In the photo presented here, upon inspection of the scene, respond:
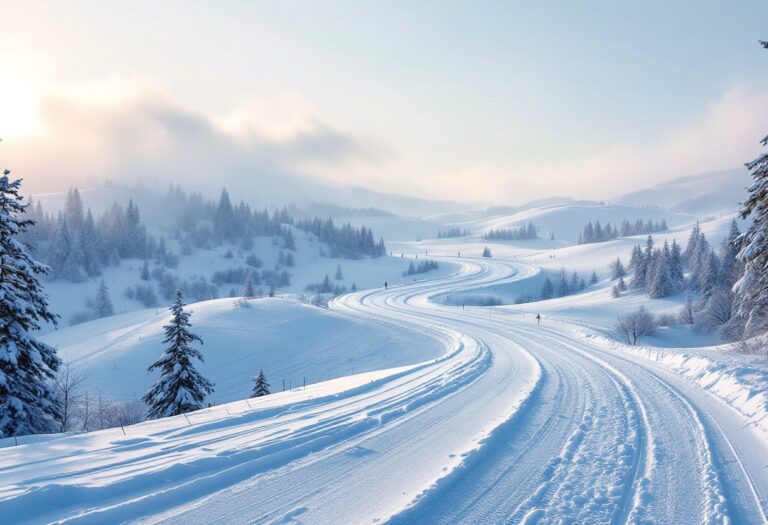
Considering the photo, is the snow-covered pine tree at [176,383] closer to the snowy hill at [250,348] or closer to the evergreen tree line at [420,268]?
the snowy hill at [250,348]

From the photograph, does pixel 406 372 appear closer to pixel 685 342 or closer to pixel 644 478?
pixel 644 478

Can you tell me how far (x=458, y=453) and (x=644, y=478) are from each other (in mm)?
2900

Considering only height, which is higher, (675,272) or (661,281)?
(675,272)

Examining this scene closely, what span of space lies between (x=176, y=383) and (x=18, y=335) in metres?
6.98

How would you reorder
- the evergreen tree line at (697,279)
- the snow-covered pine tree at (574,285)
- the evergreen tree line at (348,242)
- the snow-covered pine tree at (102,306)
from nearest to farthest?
1. the evergreen tree line at (697,279)
2. the snow-covered pine tree at (102,306)
3. the snow-covered pine tree at (574,285)
4. the evergreen tree line at (348,242)

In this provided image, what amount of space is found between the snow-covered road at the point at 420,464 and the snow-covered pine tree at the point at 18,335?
5994mm

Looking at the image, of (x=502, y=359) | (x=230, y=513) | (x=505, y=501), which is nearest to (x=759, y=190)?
(x=502, y=359)

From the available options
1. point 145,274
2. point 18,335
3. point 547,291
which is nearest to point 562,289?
point 547,291

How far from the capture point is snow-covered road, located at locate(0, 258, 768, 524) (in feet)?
16.3

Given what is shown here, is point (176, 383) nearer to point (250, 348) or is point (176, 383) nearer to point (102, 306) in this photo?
point (250, 348)

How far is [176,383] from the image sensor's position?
56.6 ft

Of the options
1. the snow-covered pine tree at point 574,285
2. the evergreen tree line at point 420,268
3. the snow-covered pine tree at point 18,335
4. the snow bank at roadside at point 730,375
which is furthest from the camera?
the evergreen tree line at point 420,268

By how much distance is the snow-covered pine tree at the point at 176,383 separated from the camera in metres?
16.9

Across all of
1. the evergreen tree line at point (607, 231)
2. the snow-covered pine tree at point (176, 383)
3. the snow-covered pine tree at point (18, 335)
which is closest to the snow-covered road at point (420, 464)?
the snow-covered pine tree at point (18, 335)
